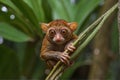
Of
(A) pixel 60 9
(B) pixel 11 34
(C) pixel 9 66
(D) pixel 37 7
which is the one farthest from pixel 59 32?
(C) pixel 9 66

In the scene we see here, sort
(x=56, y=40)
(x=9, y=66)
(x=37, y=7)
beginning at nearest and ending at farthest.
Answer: (x=56, y=40)
(x=37, y=7)
(x=9, y=66)

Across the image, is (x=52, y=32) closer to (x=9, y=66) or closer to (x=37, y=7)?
(x=37, y=7)

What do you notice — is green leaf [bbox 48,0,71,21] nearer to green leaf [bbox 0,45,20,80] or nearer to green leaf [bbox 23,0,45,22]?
green leaf [bbox 23,0,45,22]

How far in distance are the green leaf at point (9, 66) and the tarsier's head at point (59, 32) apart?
0.74 metres


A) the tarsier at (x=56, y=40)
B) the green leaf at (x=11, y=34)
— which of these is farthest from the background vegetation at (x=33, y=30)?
the tarsier at (x=56, y=40)

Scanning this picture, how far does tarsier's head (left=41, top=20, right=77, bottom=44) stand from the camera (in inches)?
73.9

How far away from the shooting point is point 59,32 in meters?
1.93

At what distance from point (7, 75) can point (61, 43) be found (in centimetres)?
104

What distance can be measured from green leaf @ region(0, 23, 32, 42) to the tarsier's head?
0.42m

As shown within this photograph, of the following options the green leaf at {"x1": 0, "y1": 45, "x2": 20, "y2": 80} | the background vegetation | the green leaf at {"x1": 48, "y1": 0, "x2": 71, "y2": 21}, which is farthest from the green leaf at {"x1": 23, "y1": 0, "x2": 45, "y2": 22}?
the green leaf at {"x1": 0, "y1": 45, "x2": 20, "y2": 80}

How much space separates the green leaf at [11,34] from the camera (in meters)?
2.39

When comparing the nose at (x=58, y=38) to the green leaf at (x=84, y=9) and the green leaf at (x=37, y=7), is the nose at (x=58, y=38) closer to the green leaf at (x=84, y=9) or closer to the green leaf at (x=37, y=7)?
the green leaf at (x=37, y=7)

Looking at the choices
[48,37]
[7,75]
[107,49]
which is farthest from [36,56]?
[48,37]

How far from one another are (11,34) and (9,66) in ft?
1.39
